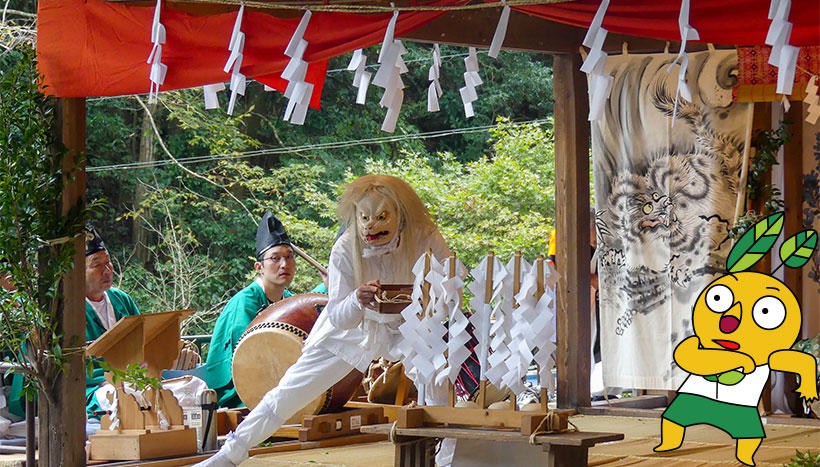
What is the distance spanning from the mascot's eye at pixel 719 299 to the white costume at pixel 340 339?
1.19 metres

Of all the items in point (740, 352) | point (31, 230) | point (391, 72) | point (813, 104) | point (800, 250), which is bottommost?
point (740, 352)

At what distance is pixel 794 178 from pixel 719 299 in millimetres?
2767

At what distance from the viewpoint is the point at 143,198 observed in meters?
15.3

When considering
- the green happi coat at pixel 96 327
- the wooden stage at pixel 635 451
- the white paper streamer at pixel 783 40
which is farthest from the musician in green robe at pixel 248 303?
the white paper streamer at pixel 783 40

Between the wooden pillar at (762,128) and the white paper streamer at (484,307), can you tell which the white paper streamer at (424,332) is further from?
the wooden pillar at (762,128)

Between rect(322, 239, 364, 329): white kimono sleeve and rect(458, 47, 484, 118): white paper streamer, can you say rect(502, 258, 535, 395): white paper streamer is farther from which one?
rect(458, 47, 484, 118): white paper streamer

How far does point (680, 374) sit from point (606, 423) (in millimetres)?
530

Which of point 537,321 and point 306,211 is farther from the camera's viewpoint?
point 306,211

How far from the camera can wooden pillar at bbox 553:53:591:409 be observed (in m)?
7.05

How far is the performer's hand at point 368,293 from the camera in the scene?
490cm

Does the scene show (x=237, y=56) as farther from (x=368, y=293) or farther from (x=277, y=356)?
(x=277, y=356)

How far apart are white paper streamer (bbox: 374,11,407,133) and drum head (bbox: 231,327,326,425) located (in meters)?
1.74

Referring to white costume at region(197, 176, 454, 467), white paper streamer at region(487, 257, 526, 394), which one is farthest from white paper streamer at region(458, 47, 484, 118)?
white paper streamer at region(487, 257, 526, 394)

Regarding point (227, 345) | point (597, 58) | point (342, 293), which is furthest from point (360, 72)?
point (227, 345)
